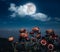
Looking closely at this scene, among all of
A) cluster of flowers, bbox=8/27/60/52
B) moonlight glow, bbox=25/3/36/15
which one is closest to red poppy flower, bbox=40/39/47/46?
cluster of flowers, bbox=8/27/60/52

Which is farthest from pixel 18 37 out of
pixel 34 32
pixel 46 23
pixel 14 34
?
pixel 46 23

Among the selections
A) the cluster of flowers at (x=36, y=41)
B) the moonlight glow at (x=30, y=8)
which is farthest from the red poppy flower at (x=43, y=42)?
the moonlight glow at (x=30, y=8)

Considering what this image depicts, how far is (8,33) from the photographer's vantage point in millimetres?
1409

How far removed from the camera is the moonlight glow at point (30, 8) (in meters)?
1.45

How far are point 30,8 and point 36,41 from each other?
31 centimetres

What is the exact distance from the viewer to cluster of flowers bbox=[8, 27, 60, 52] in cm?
138

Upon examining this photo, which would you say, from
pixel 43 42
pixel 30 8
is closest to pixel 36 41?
pixel 43 42

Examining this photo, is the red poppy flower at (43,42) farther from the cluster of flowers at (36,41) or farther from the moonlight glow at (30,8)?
the moonlight glow at (30,8)

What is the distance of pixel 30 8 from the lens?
146cm

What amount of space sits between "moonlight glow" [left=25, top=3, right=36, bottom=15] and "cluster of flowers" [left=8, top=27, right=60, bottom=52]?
152mm

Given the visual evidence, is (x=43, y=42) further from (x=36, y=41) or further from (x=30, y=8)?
(x=30, y=8)

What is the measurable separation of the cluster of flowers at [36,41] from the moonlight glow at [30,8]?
152 millimetres

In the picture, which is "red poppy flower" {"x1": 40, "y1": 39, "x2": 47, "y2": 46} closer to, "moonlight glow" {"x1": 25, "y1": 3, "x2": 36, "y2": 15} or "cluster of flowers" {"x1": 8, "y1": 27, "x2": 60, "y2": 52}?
"cluster of flowers" {"x1": 8, "y1": 27, "x2": 60, "y2": 52}

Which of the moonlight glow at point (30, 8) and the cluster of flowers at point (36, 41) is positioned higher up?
the moonlight glow at point (30, 8)
